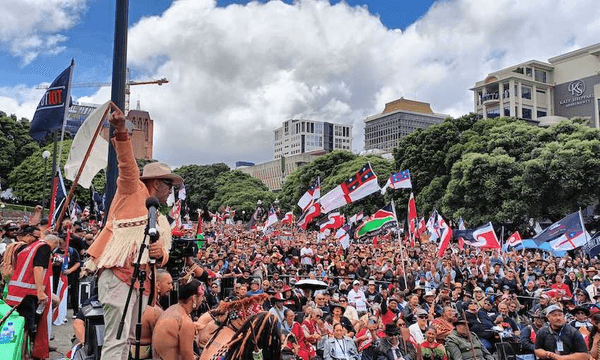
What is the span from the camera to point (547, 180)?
3644 centimetres

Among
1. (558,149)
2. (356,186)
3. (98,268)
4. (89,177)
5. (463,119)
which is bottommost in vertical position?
(98,268)

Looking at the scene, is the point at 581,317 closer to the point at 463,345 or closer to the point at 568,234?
the point at 463,345

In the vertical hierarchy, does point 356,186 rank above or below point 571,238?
above

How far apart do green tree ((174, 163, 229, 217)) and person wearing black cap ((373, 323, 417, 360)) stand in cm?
8978

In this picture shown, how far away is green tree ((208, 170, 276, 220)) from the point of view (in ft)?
277

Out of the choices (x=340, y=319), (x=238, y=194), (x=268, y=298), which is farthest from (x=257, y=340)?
(x=238, y=194)

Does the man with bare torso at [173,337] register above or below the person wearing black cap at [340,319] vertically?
above

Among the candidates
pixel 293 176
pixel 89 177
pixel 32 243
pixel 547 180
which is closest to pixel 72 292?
pixel 32 243

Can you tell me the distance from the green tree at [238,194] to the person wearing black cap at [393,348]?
2829 inches

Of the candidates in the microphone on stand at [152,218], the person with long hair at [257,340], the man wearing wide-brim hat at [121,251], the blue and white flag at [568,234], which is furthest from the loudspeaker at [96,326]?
the blue and white flag at [568,234]

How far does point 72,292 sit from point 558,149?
3250 centimetres

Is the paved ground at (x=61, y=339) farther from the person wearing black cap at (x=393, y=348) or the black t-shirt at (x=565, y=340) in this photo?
the black t-shirt at (x=565, y=340)

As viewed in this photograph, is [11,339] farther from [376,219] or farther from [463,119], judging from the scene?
[463,119]

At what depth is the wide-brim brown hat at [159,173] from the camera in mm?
4613
